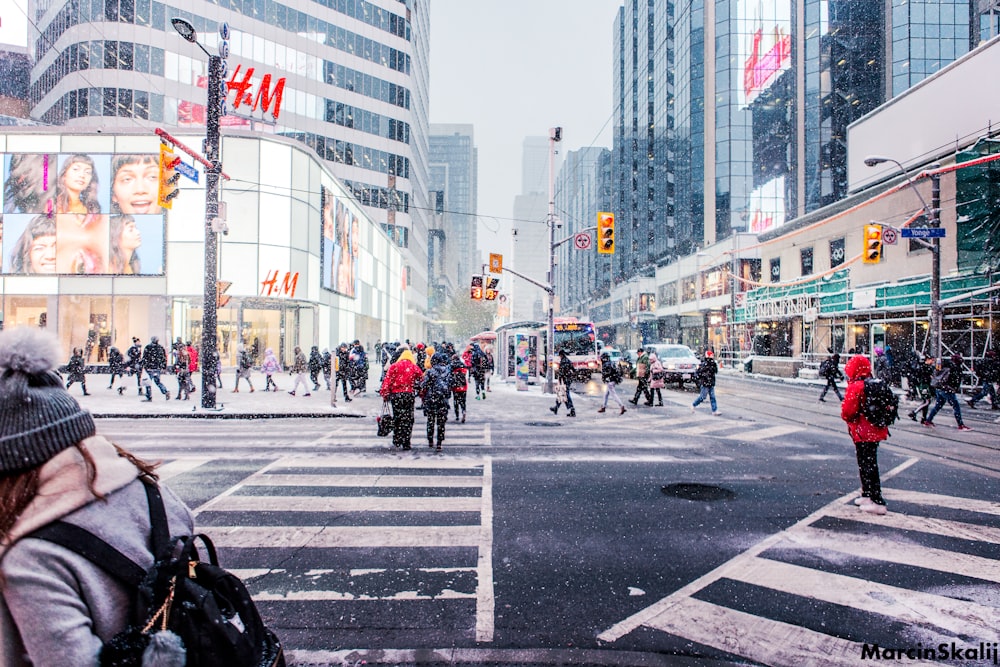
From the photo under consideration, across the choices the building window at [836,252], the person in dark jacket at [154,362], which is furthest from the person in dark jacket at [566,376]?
the building window at [836,252]

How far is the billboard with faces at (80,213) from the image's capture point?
2564 cm

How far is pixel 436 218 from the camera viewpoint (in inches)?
4188

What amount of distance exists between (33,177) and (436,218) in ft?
271

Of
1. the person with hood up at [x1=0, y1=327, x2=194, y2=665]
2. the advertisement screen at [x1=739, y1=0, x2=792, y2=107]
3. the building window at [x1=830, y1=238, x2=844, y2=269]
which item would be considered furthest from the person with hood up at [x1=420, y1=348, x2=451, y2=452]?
the advertisement screen at [x1=739, y1=0, x2=792, y2=107]

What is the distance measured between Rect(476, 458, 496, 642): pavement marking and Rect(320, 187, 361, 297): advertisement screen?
2635 centimetres

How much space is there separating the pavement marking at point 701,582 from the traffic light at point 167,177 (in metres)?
14.4

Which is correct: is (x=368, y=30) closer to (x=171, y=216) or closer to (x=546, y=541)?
(x=171, y=216)

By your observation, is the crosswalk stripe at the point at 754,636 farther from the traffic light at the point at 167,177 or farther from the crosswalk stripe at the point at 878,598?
the traffic light at the point at 167,177

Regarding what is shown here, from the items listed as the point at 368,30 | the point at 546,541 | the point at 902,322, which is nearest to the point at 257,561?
the point at 546,541

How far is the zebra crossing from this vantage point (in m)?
3.55

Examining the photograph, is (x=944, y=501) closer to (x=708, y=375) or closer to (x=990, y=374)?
(x=708, y=375)

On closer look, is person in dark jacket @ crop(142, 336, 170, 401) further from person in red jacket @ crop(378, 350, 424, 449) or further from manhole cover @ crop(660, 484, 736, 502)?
manhole cover @ crop(660, 484, 736, 502)

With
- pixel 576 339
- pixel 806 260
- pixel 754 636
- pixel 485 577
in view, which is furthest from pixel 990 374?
pixel 806 260

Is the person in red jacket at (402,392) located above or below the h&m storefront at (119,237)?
below
